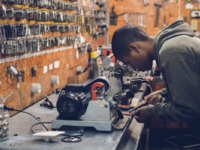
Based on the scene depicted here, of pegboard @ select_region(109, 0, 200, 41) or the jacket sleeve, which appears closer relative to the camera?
the jacket sleeve

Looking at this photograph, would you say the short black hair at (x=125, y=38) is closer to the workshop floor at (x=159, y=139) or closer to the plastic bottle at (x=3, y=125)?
the plastic bottle at (x=3, y=125)

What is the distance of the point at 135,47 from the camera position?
1702mm

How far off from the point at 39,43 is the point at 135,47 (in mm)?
1068

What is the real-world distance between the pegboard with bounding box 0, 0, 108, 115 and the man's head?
2.60 feet

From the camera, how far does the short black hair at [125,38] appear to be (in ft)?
5.67

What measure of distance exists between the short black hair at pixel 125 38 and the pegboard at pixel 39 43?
77 centimetres

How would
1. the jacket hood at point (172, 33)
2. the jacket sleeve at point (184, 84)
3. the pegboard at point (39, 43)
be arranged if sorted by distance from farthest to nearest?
the pegboard at point (39, 43) → the jacket hood at point (172, 33) → the jacket sleeve at point (184, 84)

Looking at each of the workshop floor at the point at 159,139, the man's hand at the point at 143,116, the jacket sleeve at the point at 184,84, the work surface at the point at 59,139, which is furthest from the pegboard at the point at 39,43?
the workshop floor at the point at 159,139

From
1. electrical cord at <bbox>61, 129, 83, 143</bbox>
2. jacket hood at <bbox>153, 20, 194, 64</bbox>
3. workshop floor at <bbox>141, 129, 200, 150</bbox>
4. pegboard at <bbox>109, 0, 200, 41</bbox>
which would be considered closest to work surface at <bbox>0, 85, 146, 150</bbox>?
electrical cord at <bbox>61, 129, 83, 143</bbox>

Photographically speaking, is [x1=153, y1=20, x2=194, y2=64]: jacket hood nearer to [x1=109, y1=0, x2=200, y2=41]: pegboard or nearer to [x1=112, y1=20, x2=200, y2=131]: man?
[x1=112, y1=20, x2=200, y2=131]: man

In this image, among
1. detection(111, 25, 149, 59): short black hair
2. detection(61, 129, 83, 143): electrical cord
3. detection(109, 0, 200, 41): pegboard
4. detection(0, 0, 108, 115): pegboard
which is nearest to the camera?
detection(61, 129, 83, 143): electrical cord

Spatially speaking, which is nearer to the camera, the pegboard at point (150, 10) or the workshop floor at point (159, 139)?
the workshop floor at point (159, 139)

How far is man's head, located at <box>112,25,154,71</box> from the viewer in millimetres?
1698

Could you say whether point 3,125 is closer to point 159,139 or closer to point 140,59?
point 140,59
